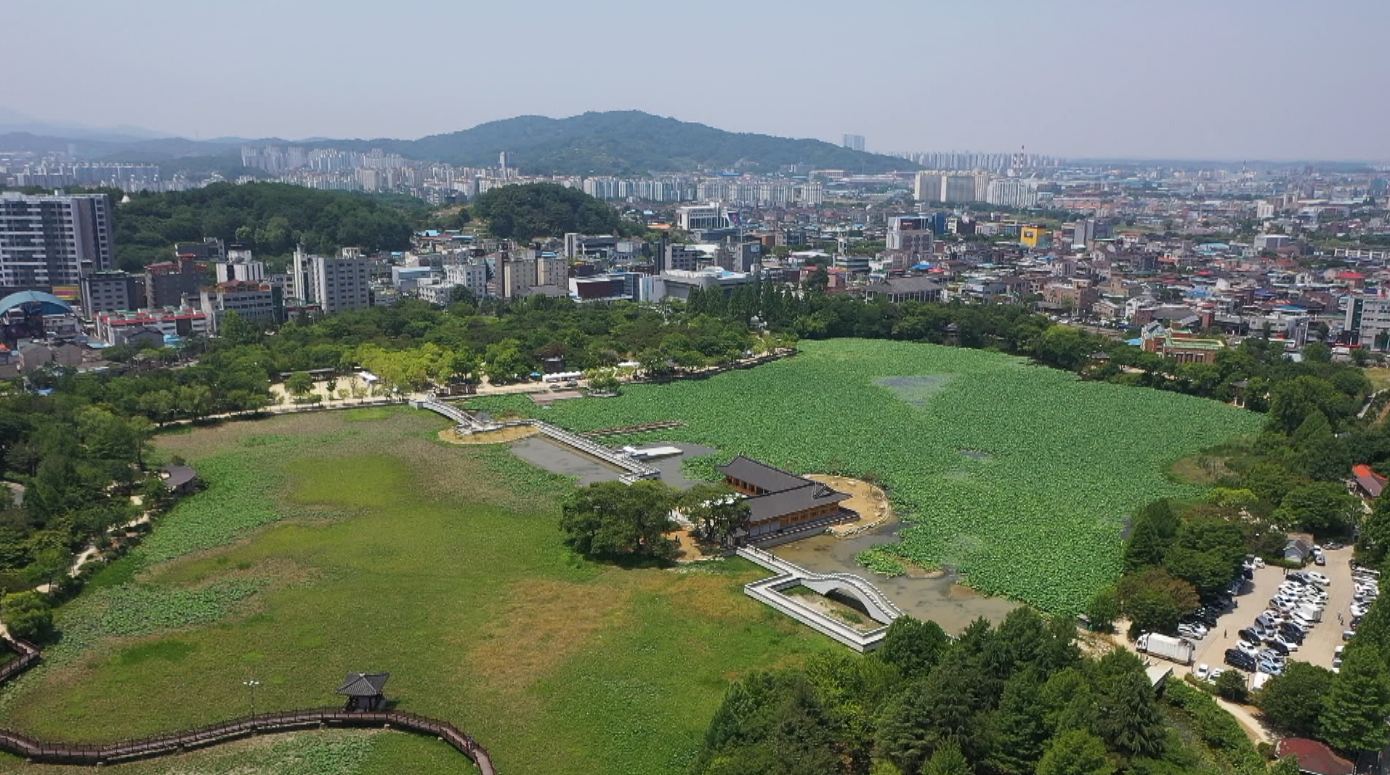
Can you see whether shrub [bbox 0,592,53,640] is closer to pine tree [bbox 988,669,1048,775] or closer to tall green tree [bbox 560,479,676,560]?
tall green tree [bbox 560,479,676,560]

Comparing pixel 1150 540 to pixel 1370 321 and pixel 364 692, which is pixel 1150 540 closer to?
pixel 364 692

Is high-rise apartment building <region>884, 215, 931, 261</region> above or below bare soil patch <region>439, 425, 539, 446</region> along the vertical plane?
above

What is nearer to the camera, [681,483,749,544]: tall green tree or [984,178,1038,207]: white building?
[681,483,749,544]: tall green tree

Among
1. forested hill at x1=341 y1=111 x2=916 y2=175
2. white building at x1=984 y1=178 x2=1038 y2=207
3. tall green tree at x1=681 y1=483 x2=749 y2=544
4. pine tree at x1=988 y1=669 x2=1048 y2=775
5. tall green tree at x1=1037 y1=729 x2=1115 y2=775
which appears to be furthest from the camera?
forested hill at x1=341 y1=111 x2=916 y2=175

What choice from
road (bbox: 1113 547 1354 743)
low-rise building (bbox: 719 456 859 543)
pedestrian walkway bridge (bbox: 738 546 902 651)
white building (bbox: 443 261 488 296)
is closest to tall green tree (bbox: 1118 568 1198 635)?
road (bbox: 1113 547 1354 743)

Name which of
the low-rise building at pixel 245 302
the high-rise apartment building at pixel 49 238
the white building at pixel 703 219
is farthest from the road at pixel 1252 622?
the white building at pixel 703 219
